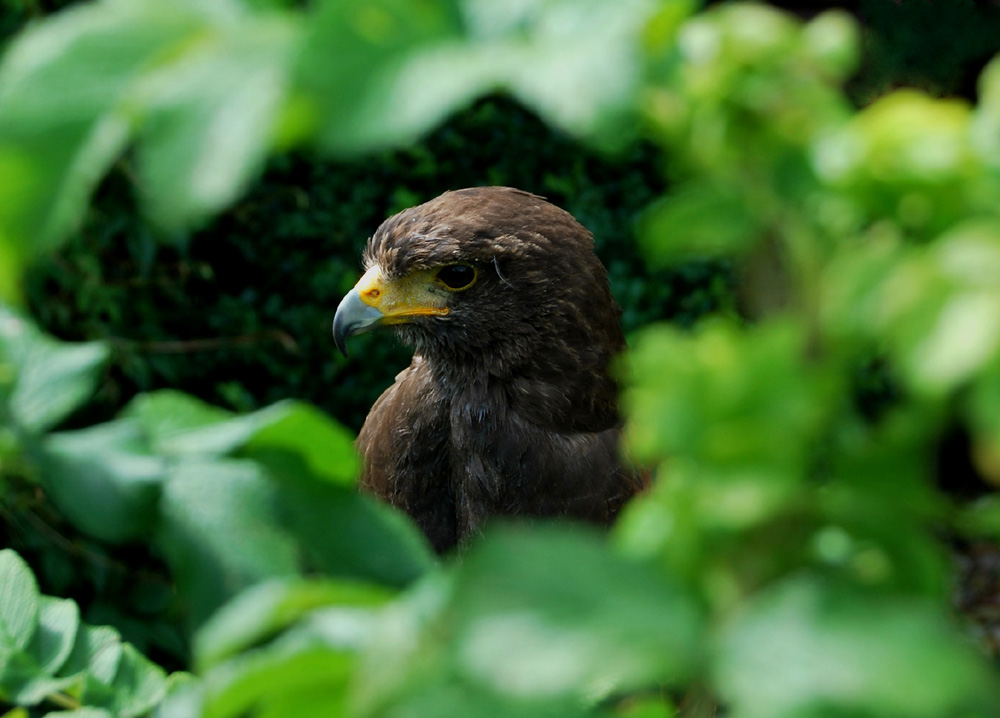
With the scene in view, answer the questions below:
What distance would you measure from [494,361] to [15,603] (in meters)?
1.34

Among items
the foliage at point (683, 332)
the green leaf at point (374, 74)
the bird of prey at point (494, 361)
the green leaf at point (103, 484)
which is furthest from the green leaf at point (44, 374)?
the bird of prey at point (494, 361)

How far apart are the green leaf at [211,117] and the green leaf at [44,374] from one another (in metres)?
0.18

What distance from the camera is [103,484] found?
0.51 m

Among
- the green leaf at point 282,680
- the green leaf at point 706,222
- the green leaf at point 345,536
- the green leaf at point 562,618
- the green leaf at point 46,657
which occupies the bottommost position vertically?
the green leaf at point 46,657

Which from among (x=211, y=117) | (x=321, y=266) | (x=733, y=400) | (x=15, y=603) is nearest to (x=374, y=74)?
(x=211, y=117)

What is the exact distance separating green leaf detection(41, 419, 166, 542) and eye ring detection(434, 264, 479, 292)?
4.92ft

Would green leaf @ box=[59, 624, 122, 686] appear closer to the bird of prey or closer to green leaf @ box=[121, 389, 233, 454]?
green leaf @ box=[121, 389, 233, 454]

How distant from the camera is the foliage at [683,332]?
332mm

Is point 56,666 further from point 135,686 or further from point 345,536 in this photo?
point 345,536

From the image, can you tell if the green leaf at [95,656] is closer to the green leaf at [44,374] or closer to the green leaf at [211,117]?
the green leaf at [44,374]

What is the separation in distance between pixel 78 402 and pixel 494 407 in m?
1.48

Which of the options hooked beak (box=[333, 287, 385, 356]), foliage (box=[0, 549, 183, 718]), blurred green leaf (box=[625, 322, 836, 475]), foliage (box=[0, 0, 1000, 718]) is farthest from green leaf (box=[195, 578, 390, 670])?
hooked beak (box=[333, 287, 385, 356])

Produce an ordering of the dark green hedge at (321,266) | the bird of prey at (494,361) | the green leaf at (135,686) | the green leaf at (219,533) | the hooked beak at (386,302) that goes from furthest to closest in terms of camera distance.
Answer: the dark green hedge at (321,266), the hooked beak at (386,302), the bird of prey at (494,361), the green leaf at (135,686), the green leaf at (219,533)

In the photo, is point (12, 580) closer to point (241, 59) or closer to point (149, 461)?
point (149, 461)
